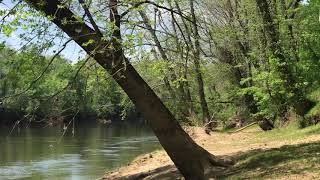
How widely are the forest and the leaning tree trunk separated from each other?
2cm

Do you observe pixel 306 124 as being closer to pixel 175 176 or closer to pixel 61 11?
pixel 175 176

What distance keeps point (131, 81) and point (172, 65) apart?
158cm

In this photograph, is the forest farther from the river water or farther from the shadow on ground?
the river water

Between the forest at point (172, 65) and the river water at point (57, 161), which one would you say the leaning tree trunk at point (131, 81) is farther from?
the river water at point (57, 161)

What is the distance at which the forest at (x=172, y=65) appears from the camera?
8.64 metres

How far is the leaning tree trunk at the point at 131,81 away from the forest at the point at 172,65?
0.02 meters

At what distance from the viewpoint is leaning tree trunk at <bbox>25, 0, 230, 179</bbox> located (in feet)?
28.6

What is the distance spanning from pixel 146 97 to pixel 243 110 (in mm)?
25773

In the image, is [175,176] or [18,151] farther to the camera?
[18,151]

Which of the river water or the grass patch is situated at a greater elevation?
the grass patch

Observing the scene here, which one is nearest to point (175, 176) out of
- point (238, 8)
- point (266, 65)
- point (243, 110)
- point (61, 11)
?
point (61, 11)

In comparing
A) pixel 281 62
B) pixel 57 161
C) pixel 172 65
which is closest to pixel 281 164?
pixel 172 65

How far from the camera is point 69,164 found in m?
26.4

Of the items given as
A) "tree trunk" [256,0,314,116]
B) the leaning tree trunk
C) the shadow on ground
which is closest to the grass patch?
the shadow on ground
